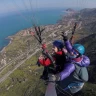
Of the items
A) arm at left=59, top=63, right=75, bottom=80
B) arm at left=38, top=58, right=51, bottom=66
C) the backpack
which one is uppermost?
arm at left=38, top=58, right=51, bottom=66

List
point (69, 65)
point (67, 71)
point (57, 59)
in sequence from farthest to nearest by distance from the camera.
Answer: point (57, 59), point (69, 65), point (67, 71)

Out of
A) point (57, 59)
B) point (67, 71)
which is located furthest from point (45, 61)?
point (67, 71)

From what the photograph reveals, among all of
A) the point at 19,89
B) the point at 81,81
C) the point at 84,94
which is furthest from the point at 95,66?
the point at 81,81

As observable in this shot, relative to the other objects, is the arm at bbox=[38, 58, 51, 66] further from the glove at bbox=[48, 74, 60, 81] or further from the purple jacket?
the purple jacket

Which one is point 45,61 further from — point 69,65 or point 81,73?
point 81,73

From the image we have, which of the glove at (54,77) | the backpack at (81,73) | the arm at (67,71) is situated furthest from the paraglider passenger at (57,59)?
the backpack at (81,73)

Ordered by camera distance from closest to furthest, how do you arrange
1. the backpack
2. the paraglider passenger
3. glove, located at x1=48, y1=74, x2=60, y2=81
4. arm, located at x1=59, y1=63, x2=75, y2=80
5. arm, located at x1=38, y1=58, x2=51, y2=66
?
1. arm, located at x1=59, y1=63, x2=75, y2=80
2. glove, located at x1=48, y1=74, x2=60, y2=81
3. arm, located at x1=38, y1=58, x2=51, y2=66
4. the backpack
5. the paraglider passenger

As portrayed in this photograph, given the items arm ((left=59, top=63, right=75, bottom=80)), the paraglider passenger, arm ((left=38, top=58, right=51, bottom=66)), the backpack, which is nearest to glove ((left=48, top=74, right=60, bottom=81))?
arm ((left=59, top=63, right=75, bottom=80))

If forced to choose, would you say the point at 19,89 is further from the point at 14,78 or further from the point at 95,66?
the point at 95,66
